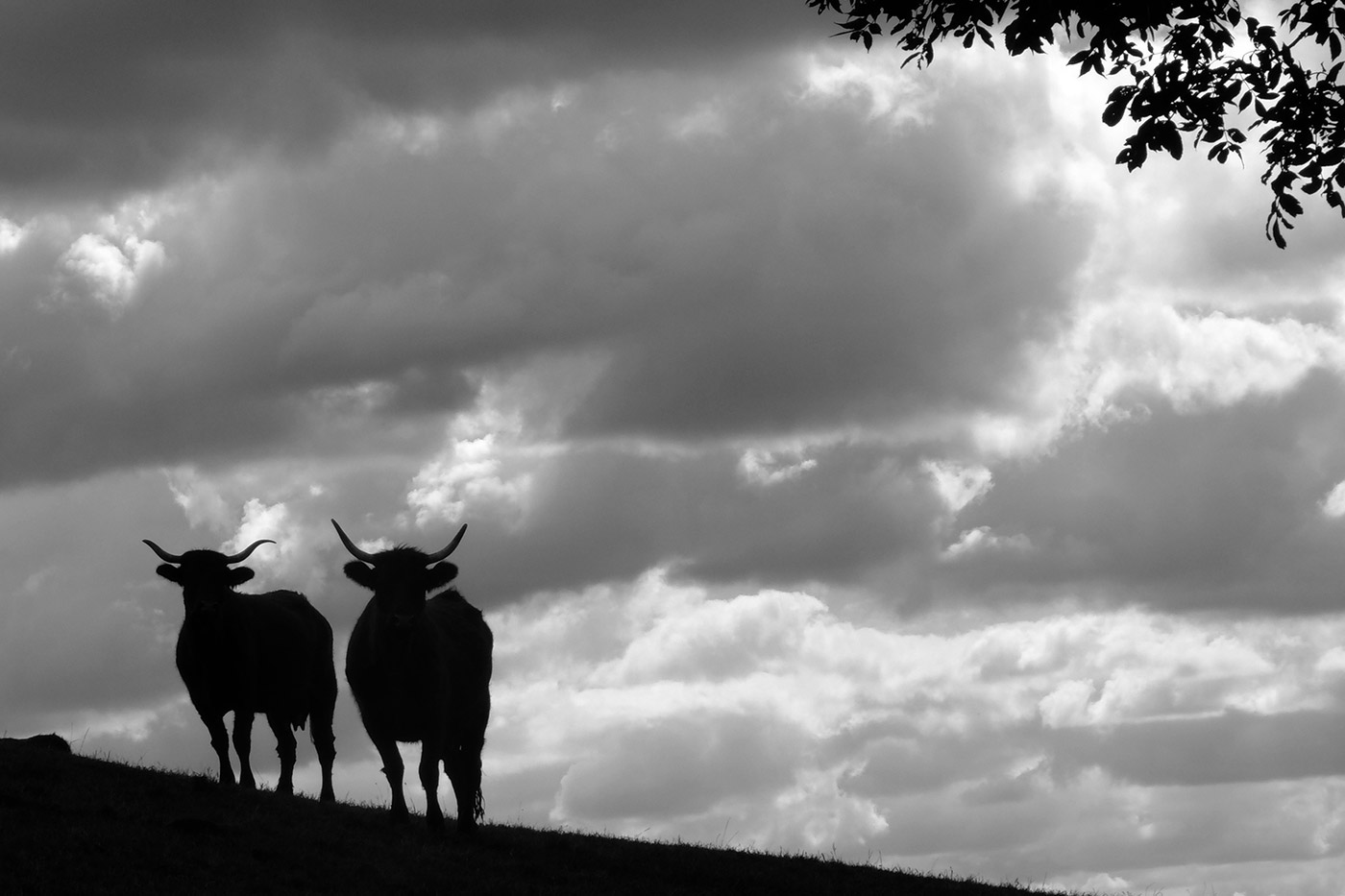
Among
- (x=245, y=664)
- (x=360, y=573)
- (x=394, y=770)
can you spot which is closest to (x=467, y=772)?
(x=394, y=770)

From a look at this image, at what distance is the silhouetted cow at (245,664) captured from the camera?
2367cm

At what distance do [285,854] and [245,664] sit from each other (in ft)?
24.2

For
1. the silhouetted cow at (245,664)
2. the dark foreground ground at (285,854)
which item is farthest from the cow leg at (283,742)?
the dark foreground ground at (285,854)

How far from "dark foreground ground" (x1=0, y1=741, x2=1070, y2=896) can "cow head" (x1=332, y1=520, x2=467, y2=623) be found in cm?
248

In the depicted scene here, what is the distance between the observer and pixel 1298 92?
15.6m

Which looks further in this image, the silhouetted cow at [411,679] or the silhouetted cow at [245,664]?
the silhouetted cow at [245,664]

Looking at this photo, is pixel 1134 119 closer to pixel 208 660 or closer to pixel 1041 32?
pixel 1041 32

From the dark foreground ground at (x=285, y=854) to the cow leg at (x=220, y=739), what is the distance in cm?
186

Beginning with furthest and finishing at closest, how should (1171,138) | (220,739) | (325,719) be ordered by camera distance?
(325,719) → (220,739) → (1171,138)

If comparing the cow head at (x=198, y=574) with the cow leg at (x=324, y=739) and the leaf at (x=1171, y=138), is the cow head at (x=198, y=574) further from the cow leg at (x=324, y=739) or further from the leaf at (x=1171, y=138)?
the leaf at (x=1171, y=138)

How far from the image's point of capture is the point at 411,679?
815 inches

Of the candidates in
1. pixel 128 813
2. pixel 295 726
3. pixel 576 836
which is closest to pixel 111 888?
pixel 128 813

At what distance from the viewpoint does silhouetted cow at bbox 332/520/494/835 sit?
20.6 meters

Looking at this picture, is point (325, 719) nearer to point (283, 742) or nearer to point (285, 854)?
point (283, 742)
